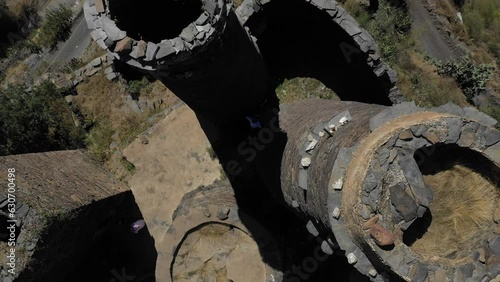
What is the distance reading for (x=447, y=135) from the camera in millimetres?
5023

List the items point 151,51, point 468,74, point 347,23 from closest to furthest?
point 151,51 → point 347,23 → point 468,74

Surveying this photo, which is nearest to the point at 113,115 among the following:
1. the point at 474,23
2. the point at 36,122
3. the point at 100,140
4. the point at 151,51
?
the point at 100,140

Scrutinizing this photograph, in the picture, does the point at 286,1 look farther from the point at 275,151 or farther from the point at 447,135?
the point at 447,135

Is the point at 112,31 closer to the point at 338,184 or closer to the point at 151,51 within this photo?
the point at 151,51

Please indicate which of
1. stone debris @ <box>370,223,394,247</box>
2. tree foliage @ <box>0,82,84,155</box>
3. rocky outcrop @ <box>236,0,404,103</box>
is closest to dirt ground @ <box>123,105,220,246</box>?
tree foliage @ <box>0,82,84,155</box>

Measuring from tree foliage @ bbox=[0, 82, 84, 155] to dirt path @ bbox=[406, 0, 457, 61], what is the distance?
36.9 feet

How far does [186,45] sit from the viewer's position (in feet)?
17.7

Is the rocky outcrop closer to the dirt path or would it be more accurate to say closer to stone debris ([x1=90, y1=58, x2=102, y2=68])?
stone debris ([x1=90, y1=58, x2=102, y2=68])

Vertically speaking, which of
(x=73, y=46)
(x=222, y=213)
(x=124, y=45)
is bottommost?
(x=222, y=213)

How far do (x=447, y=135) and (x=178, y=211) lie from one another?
7.11 m

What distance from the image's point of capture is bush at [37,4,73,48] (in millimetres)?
15656

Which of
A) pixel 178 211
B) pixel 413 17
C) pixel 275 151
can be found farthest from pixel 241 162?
pixel 413 17

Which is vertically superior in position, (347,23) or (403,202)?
(403,202)

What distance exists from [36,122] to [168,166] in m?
3.94
